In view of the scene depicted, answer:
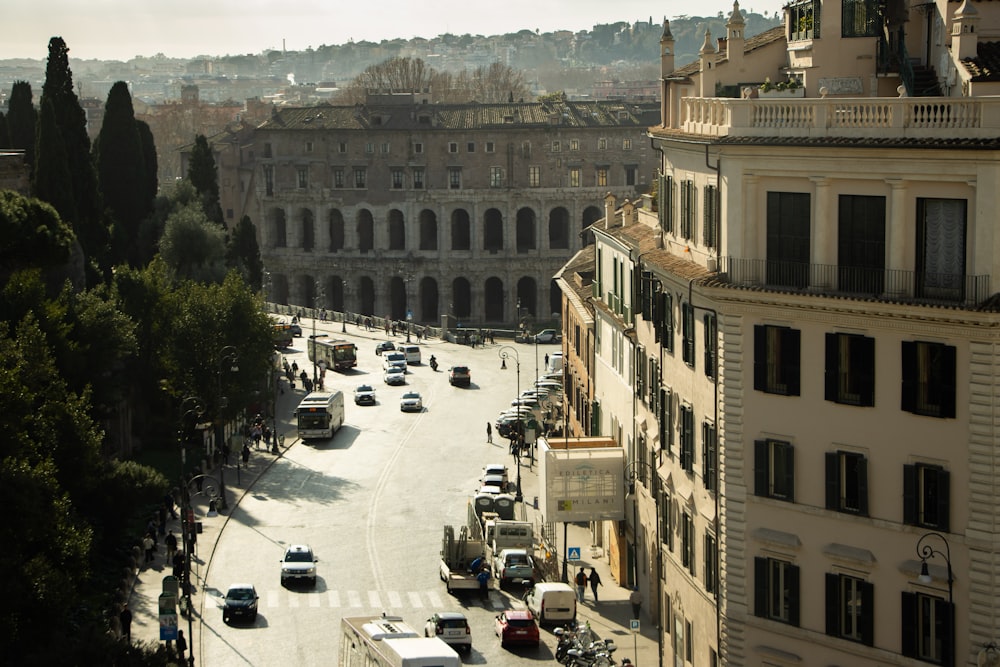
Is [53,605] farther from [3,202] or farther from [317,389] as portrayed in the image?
[317,389]

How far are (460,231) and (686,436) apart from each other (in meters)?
102

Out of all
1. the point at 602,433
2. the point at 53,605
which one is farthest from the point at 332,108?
the point at 53,605

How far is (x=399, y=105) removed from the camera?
14000 centimetres

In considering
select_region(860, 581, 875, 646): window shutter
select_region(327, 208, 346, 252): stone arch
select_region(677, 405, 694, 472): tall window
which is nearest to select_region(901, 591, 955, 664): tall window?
select_region(860, 581, 875, 646): window shutter

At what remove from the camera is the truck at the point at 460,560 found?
54344 mm

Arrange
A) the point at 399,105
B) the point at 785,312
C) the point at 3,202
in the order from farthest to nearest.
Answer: the point at 399,105 < the point at 3,202 < the point at 785,312

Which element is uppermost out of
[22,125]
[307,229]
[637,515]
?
[22,125]

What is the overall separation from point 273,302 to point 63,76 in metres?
59.1

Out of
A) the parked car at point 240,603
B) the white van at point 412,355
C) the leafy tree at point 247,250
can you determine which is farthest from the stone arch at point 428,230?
the parked car at point 240,603

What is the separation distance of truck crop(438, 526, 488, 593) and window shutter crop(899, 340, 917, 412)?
23.4 meters

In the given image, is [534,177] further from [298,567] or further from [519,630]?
[519,630]

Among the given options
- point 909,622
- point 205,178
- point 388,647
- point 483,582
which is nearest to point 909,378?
point 909,622

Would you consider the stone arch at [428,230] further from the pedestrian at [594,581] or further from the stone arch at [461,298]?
the pedestrian at [594,581]

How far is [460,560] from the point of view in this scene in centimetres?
5519
